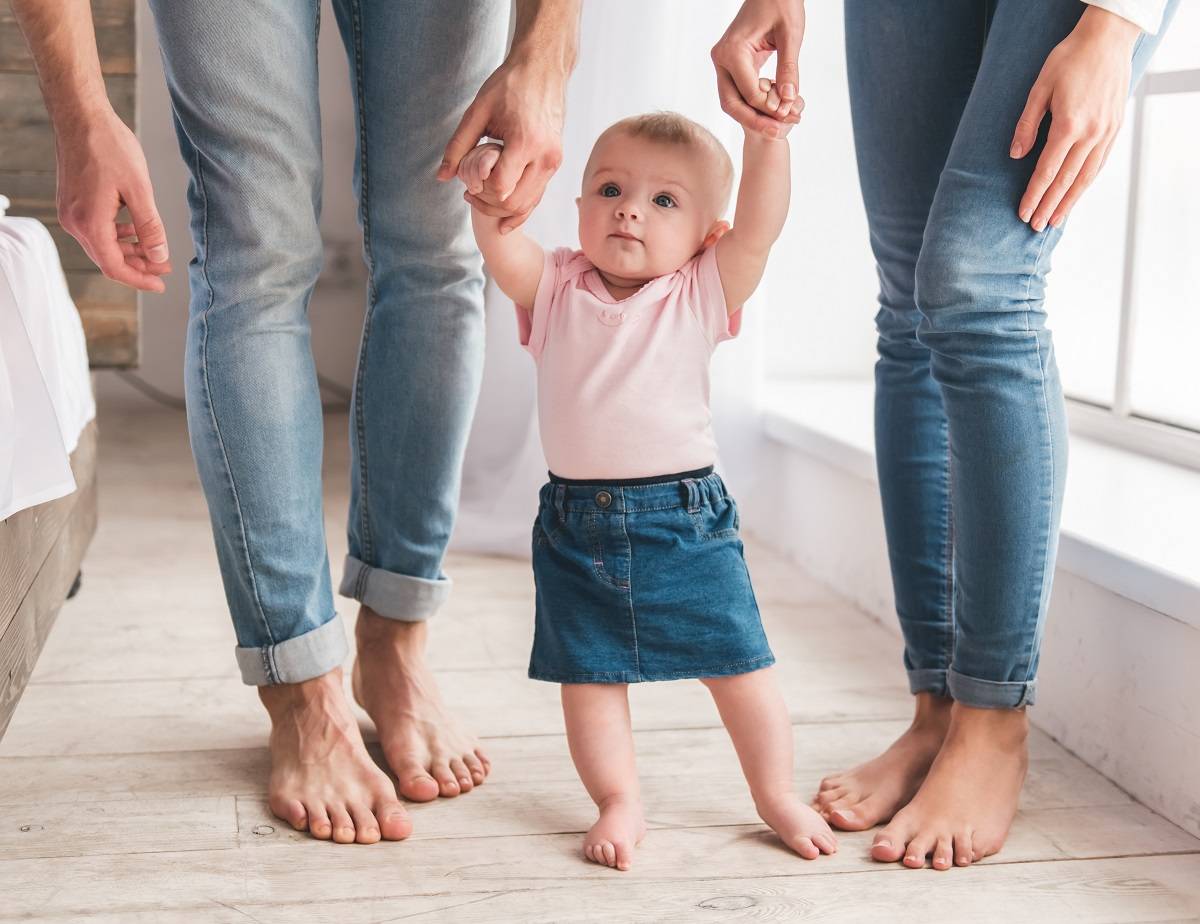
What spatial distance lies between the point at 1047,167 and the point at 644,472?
41 cm

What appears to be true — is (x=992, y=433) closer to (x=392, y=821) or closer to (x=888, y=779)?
(x=888, y=779)

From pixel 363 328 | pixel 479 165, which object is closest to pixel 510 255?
pixel 479 165

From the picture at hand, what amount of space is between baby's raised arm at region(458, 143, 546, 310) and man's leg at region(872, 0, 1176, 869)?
1.11 ft

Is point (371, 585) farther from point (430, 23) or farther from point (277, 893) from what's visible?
point (430, 23)

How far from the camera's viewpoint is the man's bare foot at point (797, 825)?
3.67ft

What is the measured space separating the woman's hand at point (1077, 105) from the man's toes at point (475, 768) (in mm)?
705

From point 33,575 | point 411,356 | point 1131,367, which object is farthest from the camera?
point 1131,367

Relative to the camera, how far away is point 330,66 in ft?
11.0

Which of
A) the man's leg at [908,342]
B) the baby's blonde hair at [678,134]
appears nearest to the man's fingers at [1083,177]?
the man's leg at [908,342]

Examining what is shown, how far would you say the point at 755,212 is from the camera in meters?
1.13

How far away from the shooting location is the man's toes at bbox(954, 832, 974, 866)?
1104 millimetres

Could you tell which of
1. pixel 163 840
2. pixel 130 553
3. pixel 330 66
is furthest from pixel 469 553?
pixel 330 66

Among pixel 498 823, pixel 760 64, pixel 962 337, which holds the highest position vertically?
pixel 760 64

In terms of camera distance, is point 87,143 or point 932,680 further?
point 932,680
